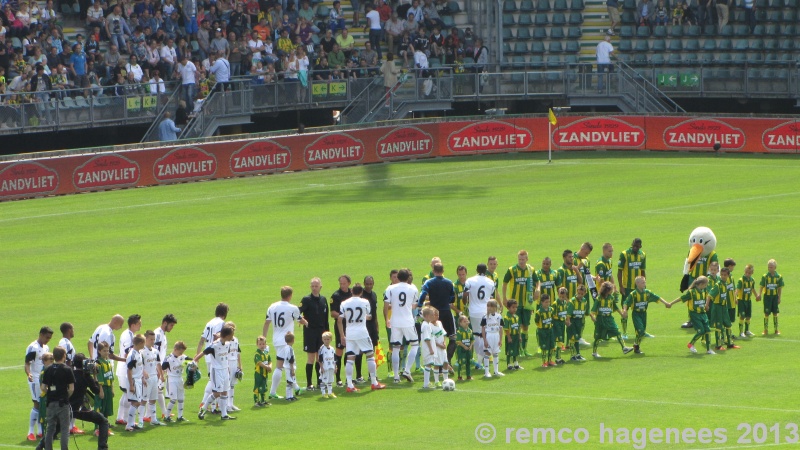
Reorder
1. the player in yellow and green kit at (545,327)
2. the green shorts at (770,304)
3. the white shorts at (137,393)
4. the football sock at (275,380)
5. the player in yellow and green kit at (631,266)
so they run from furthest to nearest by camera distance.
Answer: the player in yellow and green kit at (631,266) → the green shorts at (770,304) → the player in yellow and green kit at (545,327) → the football sock at (275,380) → the white shorts at (137,393)

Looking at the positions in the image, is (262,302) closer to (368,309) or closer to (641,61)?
(368,309)

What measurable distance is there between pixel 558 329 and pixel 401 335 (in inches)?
108

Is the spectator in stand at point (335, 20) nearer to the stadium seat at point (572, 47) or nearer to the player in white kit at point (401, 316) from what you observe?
the stadium seat at point (572, 47)

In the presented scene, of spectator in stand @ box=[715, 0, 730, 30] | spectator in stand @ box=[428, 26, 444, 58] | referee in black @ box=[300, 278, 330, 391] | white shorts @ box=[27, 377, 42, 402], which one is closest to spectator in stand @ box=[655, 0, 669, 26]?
spectator in stand @ box=[715, 0, 730, 30]

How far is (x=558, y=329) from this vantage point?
22938mm

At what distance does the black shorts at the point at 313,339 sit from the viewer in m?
21.6

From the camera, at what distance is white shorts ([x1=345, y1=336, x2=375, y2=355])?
21.5 m

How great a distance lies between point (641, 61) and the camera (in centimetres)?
5694

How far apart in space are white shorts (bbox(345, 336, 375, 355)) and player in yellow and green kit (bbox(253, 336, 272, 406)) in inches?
55.7

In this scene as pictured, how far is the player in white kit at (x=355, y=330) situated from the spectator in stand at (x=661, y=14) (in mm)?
38948

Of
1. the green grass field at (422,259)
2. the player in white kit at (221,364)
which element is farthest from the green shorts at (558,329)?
the player in white kit at (221,364)

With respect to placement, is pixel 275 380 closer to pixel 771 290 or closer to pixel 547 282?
pixel 547 282

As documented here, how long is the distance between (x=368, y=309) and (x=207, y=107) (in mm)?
27184

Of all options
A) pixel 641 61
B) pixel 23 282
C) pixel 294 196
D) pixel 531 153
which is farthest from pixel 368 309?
pixel 641 61
